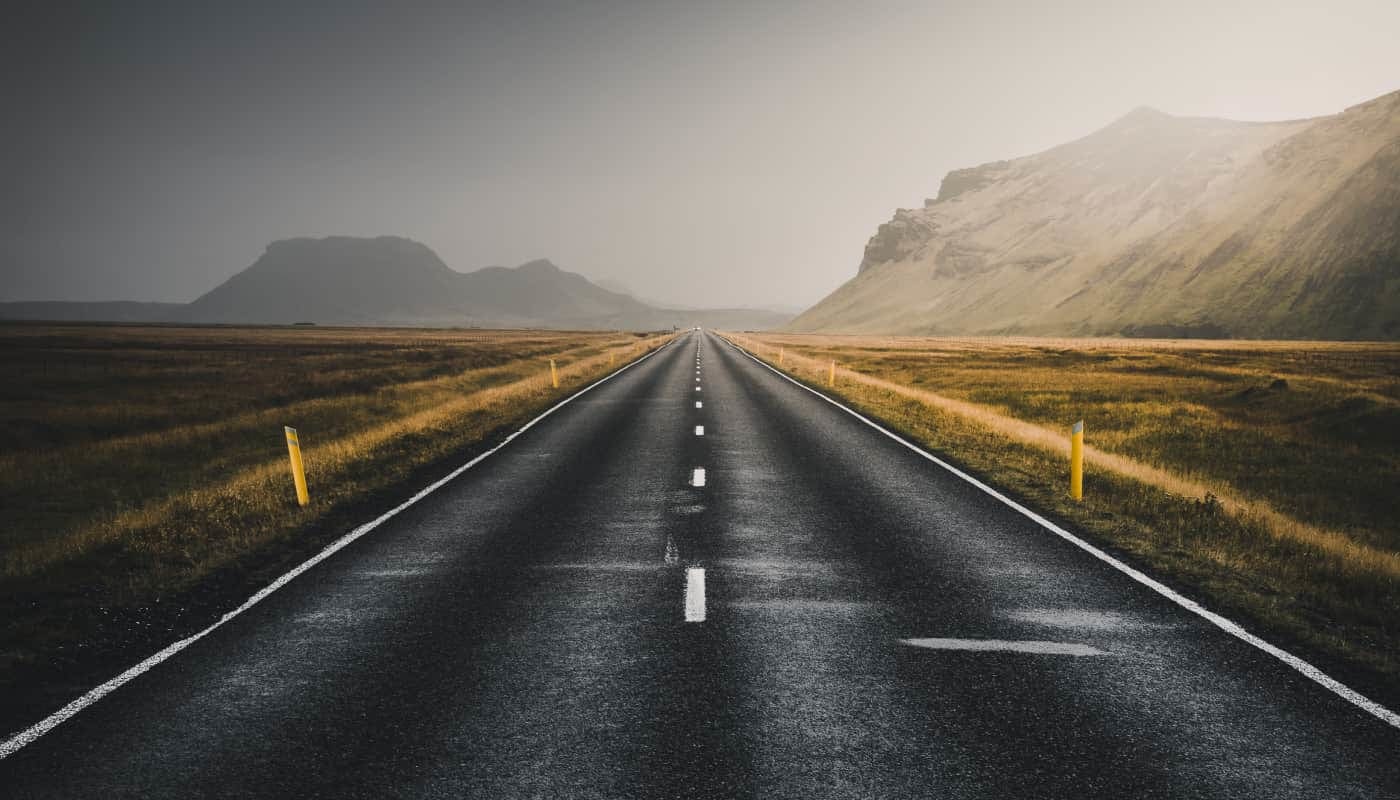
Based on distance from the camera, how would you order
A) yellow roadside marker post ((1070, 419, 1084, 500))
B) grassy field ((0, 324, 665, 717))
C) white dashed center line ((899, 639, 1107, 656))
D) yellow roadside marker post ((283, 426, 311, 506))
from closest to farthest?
white dashed center line ((899, 639, 1107, 656)) < grassy field ((0, 324, 665, 717)) < yellow roadside marker post ((283, 426, 311, 506)) < yellow roadside marker post ((1070, 419, 1084, 500))

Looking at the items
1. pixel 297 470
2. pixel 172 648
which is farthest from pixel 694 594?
pixel 297 470

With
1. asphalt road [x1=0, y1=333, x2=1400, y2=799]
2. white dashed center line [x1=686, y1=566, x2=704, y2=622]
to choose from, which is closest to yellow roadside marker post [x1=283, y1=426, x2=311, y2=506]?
asphalt road [x1=0, y1=333, x2=1400, y2=799]

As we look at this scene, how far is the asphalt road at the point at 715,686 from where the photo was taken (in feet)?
12.6

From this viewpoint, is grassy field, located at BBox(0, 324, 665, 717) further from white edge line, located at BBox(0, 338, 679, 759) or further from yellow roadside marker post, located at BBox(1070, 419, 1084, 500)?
yellow roadside marker post, located at BBox(1070, 419, 1084, 500)

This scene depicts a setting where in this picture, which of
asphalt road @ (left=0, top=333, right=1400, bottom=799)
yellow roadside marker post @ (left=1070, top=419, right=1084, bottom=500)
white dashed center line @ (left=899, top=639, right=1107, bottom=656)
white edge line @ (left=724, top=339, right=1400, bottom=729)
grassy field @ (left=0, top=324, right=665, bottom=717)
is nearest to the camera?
asphalt road @ (left=0, top=333, right=1400, bottom=799)

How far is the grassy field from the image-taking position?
6641 mm

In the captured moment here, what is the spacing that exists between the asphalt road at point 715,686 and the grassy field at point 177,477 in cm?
110

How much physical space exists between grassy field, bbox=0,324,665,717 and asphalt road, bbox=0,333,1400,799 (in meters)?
1.10

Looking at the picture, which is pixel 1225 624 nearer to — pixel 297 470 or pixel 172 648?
pixel 172 648

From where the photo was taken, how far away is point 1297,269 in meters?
140

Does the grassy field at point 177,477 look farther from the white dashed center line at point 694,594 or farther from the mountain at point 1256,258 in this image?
the mountain at point 1256,258

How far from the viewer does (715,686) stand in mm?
4777

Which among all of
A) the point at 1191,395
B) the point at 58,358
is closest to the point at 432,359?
the point at 58,358

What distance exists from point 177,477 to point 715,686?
558 inches
